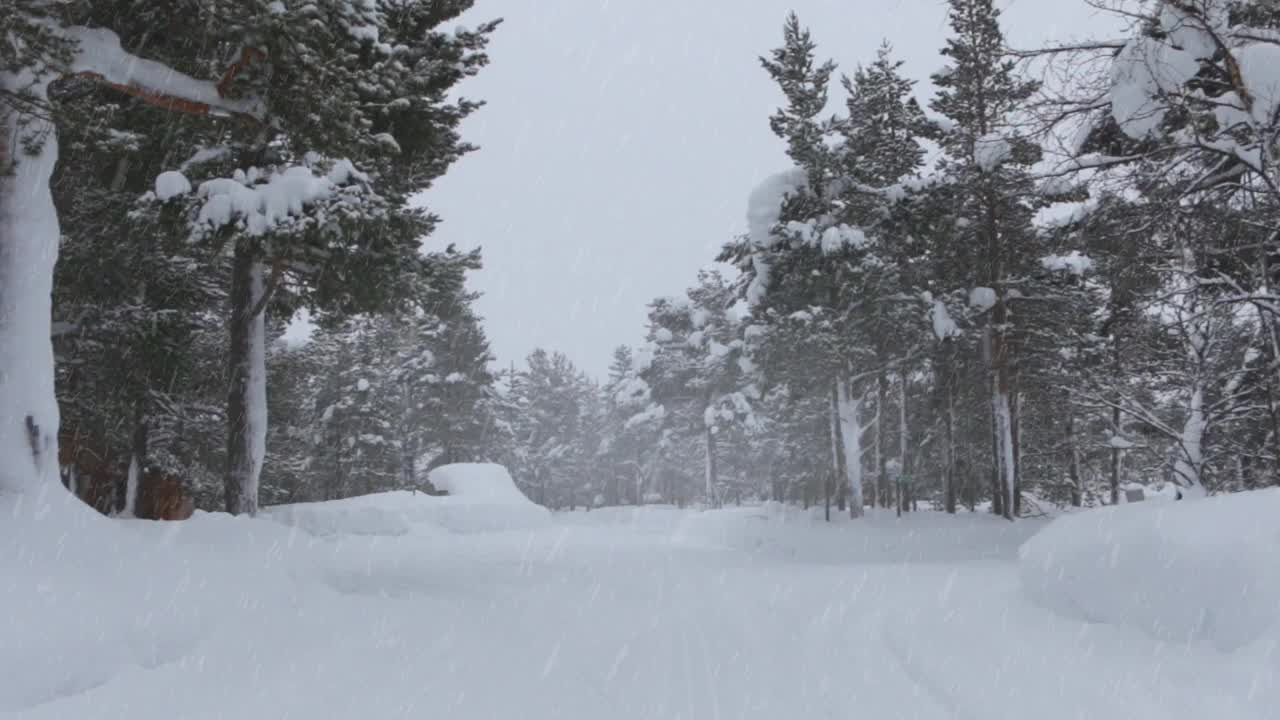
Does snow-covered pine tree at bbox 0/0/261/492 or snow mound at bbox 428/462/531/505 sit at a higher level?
snow-covered pine tree at bbox 0/0/261/492

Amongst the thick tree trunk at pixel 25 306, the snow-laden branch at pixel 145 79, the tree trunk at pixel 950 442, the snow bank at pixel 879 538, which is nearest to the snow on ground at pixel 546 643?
the thick tree trunk at pixel 25 306

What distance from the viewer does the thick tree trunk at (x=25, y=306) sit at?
6188 millimetres

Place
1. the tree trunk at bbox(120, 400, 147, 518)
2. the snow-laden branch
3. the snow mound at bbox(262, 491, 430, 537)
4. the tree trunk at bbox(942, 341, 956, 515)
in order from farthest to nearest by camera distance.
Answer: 1. the tree trunk at bbox(942, 341, 956, 515)
2. the snow mound at bbox(262, 491, 430, 537)
3. the tree trunk at bbox(120, 400, 147, 518)
4. the snow-laden branch

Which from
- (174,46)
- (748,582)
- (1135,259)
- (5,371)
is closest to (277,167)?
(174,46)

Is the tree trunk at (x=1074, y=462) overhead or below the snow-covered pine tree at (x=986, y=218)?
below

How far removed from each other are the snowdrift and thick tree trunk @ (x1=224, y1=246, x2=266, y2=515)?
17.2 feet

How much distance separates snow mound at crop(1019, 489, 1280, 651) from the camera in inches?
153

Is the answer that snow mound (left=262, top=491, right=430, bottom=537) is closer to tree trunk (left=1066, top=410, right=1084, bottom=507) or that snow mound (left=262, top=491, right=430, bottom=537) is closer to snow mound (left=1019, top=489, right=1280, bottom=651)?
snow mound (left=1019, top=489, right=1280, bottom=651)

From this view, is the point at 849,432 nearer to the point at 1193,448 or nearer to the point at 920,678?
the point at 1193,448

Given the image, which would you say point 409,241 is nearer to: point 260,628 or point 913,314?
point 260,628

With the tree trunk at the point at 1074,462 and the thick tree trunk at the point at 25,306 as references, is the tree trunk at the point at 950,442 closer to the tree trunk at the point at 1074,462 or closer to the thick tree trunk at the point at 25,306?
the tree trunk at the point at 1074,462

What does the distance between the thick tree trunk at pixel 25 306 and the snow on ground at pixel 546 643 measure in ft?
1.92

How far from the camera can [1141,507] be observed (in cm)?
561

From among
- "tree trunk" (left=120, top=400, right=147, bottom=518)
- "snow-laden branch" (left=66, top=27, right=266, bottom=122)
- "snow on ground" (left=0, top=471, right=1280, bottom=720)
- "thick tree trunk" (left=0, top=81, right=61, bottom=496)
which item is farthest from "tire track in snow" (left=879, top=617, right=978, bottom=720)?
"tree trunk" (left=120, top=400, right=147, bottom=518)
